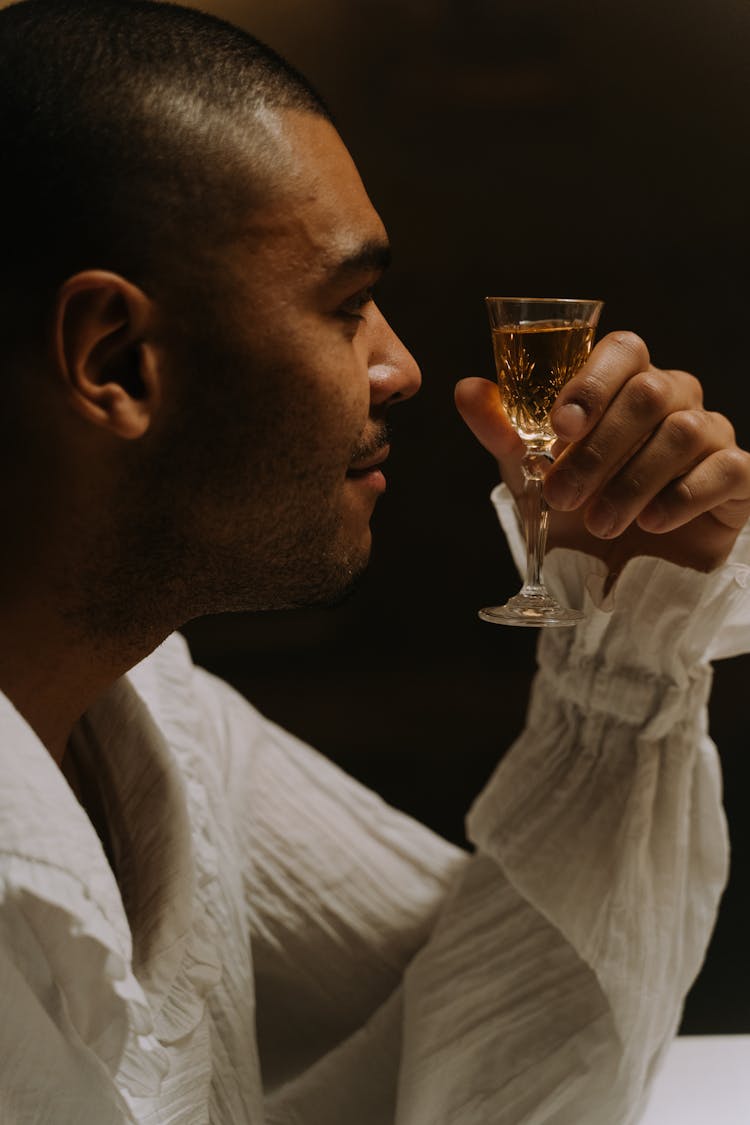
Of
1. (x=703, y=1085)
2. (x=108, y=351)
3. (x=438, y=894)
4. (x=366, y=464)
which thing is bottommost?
(x=703, y=1085)

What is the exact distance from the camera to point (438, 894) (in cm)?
168

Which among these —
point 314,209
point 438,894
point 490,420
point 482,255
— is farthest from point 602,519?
point 482,255

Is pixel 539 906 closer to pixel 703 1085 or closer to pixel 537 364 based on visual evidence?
pixel 703 1085

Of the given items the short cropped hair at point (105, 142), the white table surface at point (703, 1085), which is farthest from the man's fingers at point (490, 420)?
the white table surface at point (703, 1085)

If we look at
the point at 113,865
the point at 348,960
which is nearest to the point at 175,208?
the point at 113,865

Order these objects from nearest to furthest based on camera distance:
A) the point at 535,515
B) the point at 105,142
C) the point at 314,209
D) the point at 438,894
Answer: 1. the point at 105,142
2. the point at 314,209
3. the point at 535,515
4. the point at 438,894

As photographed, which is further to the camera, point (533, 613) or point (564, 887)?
point (564, 887)

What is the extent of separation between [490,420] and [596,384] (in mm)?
241

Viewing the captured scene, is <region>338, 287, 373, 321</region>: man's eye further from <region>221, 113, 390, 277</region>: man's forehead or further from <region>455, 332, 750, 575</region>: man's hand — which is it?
<region>455, 332, 750, 575</region>: man's hand

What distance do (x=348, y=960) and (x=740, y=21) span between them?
1.44 meters

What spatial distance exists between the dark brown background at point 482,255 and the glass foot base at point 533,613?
558 millimetres

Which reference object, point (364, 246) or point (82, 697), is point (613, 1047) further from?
point (364, 246)

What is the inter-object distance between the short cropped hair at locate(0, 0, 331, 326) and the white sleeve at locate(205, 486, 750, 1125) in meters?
0.61

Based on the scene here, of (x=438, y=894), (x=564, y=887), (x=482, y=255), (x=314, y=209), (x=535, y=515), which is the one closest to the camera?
(x=314, y=209)
